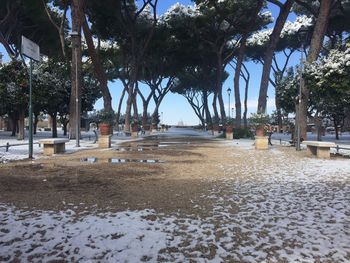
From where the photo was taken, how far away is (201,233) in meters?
4.81

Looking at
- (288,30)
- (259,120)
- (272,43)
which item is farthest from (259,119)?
(288,30)

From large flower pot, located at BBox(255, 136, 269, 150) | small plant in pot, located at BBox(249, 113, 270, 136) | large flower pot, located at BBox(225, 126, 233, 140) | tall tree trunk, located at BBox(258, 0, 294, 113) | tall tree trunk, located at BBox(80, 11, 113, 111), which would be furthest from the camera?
large flower pot, located at BBox(225, 126, 233, 140)

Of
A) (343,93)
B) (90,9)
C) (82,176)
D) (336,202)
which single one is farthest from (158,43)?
(336,202)

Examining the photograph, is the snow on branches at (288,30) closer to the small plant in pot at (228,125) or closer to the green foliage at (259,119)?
the small plant in pot at (228,125)

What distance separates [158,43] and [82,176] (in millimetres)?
32414

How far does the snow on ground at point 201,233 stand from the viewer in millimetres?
4105

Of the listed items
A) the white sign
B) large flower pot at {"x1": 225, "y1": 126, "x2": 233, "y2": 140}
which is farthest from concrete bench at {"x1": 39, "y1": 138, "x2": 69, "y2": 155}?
large flower pot at {"x1": 225, "y1": 126, "x2": 233, "y2": 140}

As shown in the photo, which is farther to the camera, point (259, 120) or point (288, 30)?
point (288, 30)

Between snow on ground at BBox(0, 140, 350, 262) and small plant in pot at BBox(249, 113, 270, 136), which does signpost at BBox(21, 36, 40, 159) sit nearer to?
snow on ground at BBox(0, 140, 350, 262)

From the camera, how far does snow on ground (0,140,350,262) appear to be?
4105 mm

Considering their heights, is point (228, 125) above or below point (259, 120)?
below

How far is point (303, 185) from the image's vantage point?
321 inches

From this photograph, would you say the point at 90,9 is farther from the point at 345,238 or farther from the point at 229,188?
the point at 345,238

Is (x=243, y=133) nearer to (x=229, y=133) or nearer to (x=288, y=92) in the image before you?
(x=229, y=133)
